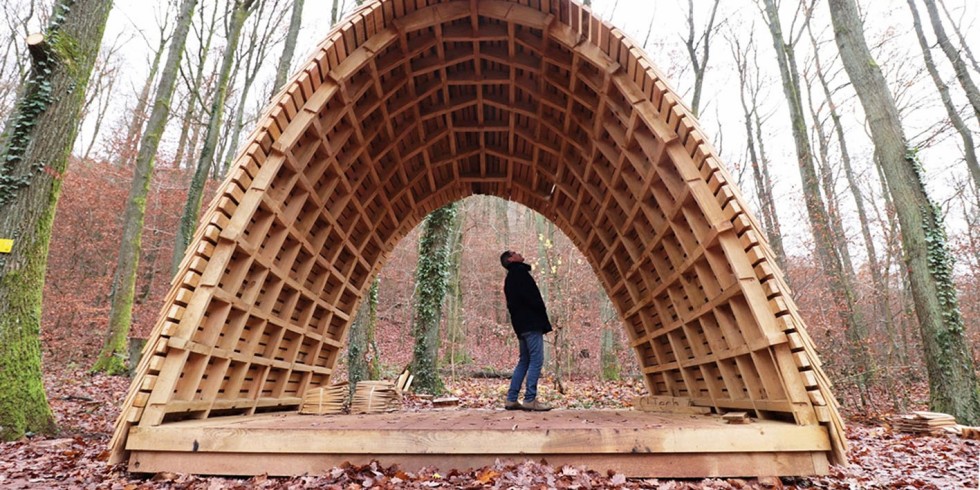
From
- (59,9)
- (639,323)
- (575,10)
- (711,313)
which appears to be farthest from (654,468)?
(59,9)

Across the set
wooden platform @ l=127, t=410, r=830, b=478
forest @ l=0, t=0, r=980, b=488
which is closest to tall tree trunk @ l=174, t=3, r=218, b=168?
forest @ l=0, t=0, r=980, b=488

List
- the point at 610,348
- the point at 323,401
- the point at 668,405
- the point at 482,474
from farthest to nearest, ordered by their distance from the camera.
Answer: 1. the point at 610,348
2. the point at 323,401
3. the point at 668,405
4. the point at 482,474

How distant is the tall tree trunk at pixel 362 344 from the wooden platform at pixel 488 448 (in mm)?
5680

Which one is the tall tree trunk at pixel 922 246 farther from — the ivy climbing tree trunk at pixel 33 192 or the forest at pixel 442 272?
the ivy climbing tree trunk at pixel 33 192

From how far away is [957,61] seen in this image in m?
11.8

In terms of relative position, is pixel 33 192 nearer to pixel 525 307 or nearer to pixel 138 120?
pixel 525 307

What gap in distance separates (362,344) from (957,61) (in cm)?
1573

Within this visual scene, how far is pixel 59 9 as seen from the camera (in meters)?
6.04

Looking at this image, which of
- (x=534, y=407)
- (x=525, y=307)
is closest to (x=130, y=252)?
(x=525, y=307)

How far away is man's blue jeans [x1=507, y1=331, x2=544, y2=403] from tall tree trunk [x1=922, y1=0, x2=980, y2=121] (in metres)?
12.9

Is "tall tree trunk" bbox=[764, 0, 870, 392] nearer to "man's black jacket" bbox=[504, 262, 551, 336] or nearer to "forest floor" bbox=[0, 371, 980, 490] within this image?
"forest floor" bbox=[0, 371, 980, 490]

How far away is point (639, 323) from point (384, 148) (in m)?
4.63

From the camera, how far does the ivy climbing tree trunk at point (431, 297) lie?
10.7m

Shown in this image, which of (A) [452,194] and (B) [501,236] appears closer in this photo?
(A) [452,194]
